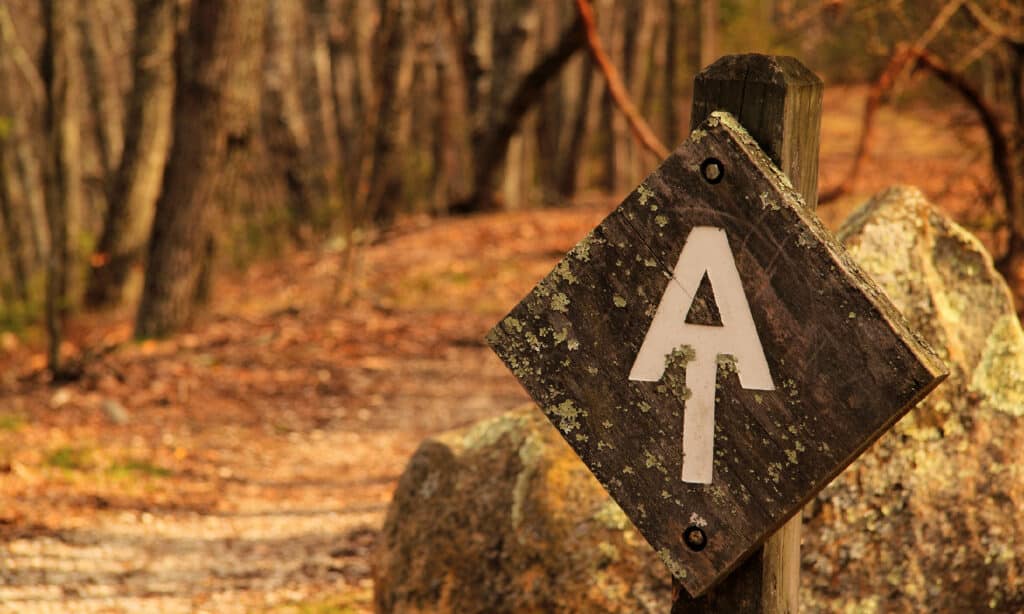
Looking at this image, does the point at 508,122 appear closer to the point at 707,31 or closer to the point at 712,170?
the point at 707,31

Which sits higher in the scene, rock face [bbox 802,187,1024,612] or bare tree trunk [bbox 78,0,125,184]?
bare tree trunk [bbox 78,0,125,184]

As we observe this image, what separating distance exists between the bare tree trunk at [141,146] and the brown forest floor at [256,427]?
0.82 meters

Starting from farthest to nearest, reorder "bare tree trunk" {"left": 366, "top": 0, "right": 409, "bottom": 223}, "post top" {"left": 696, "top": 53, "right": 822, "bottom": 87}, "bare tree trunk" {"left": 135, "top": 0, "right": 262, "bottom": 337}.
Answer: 1. "bare tree trunk" {"left": 366, "top": 0, "right": 409, "bottom": 223}
2. "bare tree trunk" {"left": 135, "top": 0, "right": 262, "bottom": 337}
3. "post top" {"left": 696, "top": 53, "right": 822, "bottom": 87}

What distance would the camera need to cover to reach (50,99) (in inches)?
316

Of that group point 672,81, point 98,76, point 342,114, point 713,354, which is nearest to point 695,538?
point 713,354

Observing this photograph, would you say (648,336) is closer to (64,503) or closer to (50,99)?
(64,503)

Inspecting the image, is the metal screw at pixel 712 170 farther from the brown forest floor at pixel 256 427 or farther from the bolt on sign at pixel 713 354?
the brown forest floor at pixel 256 427

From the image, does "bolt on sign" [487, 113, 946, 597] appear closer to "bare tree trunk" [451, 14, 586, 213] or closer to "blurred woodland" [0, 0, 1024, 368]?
"blurred woodland" [0, 0, 1024, 368]

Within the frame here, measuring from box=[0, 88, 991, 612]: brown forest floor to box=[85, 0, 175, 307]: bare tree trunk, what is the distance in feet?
2.69

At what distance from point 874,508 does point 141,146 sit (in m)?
10.2

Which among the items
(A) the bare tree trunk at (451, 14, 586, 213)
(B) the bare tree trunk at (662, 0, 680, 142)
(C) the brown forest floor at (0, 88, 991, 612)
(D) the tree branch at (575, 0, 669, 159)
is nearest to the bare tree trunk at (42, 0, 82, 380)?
(C) the brown forest floor at (0, 88, 991, 612)

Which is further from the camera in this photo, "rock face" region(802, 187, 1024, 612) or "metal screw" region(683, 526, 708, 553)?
"rock face" region(802, 187, 1024, 612)

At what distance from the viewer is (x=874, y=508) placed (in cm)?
353

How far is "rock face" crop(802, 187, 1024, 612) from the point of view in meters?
3.48
